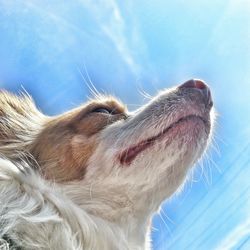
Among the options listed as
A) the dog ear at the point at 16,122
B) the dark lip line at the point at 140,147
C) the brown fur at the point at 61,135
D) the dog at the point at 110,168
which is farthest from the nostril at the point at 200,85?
the dog ear at the point at 16,122

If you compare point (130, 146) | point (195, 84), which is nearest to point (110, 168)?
point (130, 146)

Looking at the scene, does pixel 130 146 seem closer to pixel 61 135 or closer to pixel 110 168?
pixel 110 168

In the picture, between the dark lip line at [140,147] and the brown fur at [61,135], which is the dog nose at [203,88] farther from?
the brown fur at [61,135]

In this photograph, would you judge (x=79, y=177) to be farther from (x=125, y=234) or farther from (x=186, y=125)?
(x=186, y=125)

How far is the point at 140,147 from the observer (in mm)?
2975

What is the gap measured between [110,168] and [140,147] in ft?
0.55

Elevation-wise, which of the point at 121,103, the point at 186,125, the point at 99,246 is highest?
the point at 121,103

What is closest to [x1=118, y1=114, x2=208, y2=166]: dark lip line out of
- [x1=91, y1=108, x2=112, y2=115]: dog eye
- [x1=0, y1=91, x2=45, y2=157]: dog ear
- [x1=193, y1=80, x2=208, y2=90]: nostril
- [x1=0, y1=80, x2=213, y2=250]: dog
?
[x1=0, y1=80, x2=213, y2=250]: dog

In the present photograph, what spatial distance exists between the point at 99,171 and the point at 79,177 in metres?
0.11


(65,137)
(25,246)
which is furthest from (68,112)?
(25,246)

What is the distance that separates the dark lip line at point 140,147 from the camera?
2951 millimetres

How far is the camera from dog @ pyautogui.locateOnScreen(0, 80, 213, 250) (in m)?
2.81

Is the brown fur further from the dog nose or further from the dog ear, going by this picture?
the dog nose

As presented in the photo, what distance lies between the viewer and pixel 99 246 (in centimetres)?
282
